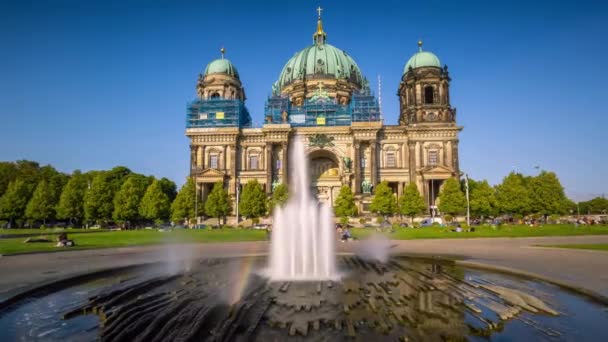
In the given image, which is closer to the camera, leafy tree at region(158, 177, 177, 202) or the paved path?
the paved path

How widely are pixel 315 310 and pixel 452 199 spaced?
52.8 meters

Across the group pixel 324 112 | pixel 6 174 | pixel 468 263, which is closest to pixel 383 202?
pixel 324 112

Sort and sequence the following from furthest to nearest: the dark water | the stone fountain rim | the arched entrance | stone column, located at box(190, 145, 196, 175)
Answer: the arched entrance, stone column, located at box(190, 145, 196, 175), the stone fountain rim, the dark water

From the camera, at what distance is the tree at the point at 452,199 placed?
55812mm

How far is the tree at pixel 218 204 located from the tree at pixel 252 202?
2.66 m

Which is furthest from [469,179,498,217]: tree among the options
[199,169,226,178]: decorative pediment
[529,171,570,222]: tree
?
[199,169,226,178]: decorative pediment

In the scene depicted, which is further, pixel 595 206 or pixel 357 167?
pixel 595 206

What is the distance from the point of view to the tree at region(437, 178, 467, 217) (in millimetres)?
55812

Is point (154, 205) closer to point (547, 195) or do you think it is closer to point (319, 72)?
point (319, 72)

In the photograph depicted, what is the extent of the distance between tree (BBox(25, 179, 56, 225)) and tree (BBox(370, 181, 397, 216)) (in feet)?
181

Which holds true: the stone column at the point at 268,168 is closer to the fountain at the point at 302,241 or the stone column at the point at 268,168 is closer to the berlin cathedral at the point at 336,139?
the berlin cathedral at the point at 336,139

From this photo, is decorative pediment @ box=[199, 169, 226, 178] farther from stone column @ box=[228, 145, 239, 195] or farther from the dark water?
the dark water

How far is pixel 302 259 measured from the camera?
15008 millimetres

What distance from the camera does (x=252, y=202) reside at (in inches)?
2297
